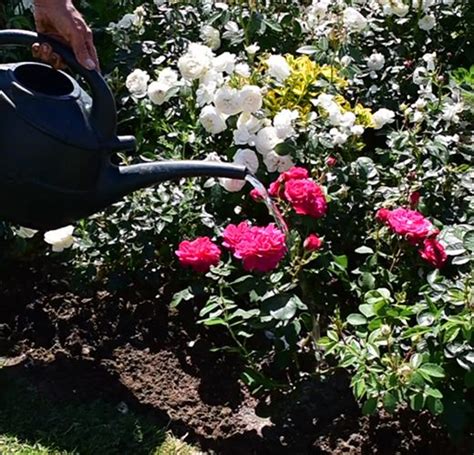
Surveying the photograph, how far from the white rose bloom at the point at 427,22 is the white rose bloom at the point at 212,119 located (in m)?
0.88

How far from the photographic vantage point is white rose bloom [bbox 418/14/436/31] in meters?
3.51

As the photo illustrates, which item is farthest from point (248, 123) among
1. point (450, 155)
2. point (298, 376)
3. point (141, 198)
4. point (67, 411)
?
point (67, 411)

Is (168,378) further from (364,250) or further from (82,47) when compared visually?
(82,47)

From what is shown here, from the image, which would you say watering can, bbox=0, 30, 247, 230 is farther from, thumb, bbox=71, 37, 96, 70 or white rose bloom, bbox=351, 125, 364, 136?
white rose bloom, bbox=351, 125, 364, 136

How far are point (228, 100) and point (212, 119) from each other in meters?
0.08

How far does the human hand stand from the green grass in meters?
0.91

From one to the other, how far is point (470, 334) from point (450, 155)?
2.56 ft

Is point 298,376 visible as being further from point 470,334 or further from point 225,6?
point 225,6

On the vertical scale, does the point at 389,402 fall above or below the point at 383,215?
below

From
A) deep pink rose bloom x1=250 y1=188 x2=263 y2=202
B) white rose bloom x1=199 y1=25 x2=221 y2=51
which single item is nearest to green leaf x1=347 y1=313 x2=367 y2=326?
deep pink rose bloom x1=250 y1=188 x2=263 y2=202

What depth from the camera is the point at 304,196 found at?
102 inches

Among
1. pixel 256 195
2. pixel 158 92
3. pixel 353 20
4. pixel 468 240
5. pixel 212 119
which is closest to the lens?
pixel 468 240

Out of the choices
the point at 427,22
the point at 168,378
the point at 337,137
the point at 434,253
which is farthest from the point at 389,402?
the point at 427,22

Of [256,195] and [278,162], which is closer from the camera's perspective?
[256,195]
